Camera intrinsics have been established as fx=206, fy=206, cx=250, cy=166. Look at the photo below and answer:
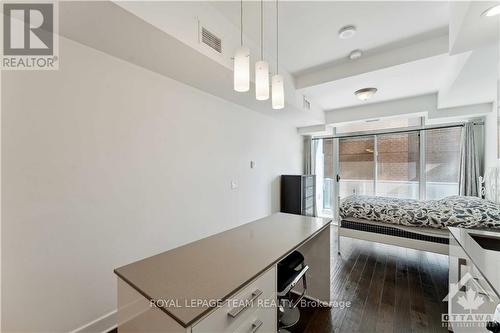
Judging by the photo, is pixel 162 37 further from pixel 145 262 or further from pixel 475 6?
pixel 475 6

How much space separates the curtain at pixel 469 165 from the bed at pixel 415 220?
1167mm

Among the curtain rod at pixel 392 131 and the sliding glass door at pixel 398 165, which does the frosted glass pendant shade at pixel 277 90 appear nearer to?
the curtain rod at pixel 392 131

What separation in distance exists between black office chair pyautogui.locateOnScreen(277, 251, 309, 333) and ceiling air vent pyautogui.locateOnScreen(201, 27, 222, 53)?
1.97 m

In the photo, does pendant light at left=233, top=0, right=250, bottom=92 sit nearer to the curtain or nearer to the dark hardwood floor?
the dark hardwood floor

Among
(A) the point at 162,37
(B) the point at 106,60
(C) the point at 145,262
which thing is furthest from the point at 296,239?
(B) the point at 106,60

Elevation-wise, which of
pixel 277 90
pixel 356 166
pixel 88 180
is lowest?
pixel 88 180

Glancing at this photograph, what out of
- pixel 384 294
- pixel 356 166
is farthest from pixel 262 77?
pixel 356 166

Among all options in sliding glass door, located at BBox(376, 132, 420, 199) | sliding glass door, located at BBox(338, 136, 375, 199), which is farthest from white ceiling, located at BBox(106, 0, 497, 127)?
sliding glass door, located at BBox(338, 136, 375, 199)

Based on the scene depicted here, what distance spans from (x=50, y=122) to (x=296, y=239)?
6.49ft

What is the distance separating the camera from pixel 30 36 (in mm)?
1497

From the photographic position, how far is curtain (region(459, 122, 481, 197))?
3551 millimetres

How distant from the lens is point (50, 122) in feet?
4.95

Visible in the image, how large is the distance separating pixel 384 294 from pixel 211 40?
10.2 feet

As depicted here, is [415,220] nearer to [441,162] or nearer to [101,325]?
[441,162]
